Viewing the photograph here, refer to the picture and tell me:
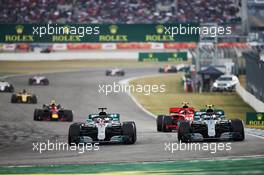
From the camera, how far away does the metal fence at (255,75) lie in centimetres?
3584

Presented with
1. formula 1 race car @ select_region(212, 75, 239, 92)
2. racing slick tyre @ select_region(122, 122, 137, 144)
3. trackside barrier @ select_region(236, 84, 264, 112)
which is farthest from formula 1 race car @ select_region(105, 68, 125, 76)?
racing slick tyre @ select_region(122, 122, 137, 144)

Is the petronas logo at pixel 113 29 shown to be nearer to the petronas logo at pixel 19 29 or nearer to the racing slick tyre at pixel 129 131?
the petronas logo at pixel 19 29

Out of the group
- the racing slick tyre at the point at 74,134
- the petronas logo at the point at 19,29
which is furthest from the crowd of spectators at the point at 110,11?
the racing slick tyre at the point at 74,134

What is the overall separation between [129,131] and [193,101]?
68.3 ft

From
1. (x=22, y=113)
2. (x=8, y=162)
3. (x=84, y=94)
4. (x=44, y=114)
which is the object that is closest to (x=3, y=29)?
(x=84, y=94)

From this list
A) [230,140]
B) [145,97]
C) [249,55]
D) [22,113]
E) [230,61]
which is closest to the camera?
[230,140]

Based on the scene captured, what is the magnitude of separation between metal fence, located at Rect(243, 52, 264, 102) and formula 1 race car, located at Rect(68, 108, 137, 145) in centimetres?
1263

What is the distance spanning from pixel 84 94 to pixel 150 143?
83.1 feet

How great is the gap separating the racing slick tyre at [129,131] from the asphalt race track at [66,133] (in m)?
0.19

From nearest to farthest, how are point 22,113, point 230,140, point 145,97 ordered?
1. point 230,140
2. point 22,113
3. point 145,97

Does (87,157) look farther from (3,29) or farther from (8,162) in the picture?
(3,29)

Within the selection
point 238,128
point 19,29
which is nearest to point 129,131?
point 238,128

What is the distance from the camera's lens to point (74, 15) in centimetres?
6512

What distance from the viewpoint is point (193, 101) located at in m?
43.8
